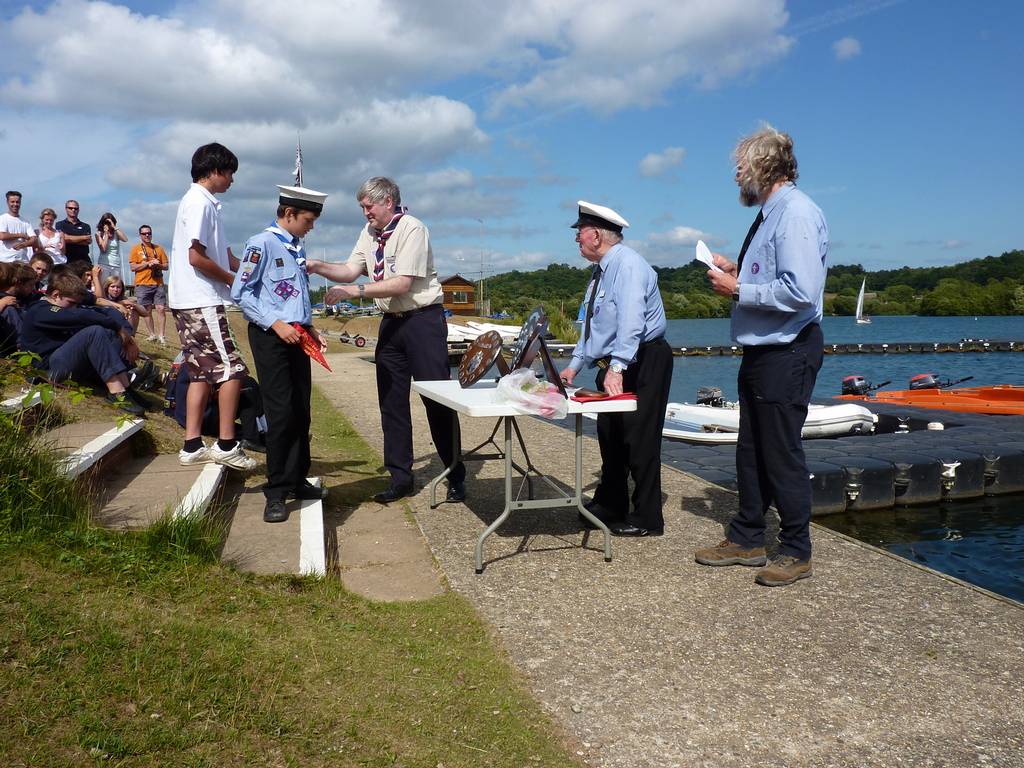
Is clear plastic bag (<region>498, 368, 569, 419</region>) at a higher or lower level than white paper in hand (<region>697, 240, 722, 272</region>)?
lower

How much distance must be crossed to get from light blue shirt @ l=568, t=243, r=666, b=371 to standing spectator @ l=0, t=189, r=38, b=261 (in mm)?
8903

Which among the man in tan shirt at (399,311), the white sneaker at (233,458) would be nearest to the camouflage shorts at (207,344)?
the white sneaker at (233,458)

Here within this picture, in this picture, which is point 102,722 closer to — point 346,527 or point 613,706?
point 613,706

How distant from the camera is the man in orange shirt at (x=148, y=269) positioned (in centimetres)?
1317

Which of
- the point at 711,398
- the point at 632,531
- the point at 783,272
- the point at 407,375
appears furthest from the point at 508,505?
the point at 711,398

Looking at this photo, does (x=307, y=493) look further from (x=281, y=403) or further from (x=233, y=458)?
(x=281, y=403)

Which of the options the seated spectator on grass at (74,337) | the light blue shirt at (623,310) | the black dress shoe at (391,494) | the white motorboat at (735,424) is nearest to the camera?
the light blue shirt at (623,310)

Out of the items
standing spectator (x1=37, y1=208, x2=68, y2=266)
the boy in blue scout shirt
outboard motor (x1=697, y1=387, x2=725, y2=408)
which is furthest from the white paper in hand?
outboard motor (x1=697, y1=387, x2=725, y2=408)

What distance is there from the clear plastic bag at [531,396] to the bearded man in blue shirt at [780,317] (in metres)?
1.07

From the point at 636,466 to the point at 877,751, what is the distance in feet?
8.31

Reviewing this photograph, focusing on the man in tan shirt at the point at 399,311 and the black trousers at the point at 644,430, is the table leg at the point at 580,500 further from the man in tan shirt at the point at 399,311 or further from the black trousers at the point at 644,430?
the man in tan shirt at the point at 399,311

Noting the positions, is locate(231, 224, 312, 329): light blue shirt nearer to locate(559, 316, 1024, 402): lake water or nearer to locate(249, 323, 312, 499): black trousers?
locate(249, 323, 312, 499): black trousers

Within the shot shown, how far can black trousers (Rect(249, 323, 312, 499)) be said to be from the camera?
495 centimetres

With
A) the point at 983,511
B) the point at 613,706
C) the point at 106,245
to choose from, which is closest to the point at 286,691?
the point at 613,706
